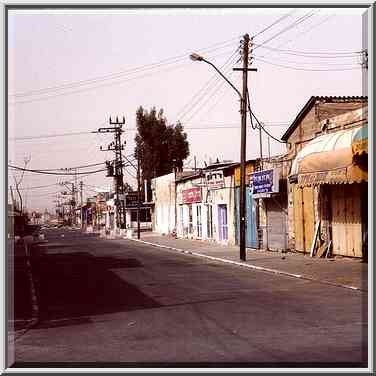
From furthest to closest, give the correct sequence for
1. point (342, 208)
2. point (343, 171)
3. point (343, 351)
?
point (342, 208)
point (343, 171)
point (343, 351)

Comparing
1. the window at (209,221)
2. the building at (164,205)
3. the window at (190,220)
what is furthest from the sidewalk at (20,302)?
the building at (164,205)

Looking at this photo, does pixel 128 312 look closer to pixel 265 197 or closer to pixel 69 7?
pixel 69 7

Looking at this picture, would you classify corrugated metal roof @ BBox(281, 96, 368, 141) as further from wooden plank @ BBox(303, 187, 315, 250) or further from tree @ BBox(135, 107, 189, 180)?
tree @ BBox(135, 107, 189, 180)


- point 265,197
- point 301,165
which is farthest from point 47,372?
point 265,197

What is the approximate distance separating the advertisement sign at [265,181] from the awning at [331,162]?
591 centimetres

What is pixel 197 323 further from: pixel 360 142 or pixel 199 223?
pixel 199 223

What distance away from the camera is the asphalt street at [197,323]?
868 centimetres

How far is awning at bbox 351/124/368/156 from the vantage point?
1788 centimetres

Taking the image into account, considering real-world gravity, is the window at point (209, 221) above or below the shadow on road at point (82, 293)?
above

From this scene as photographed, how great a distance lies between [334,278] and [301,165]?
206 inches

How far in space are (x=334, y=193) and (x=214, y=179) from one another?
17052 mm

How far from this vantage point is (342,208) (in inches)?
928

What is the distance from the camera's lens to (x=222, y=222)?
132 feet

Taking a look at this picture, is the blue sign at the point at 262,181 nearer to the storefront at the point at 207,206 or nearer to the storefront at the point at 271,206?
the storefront at the point at 271,206
